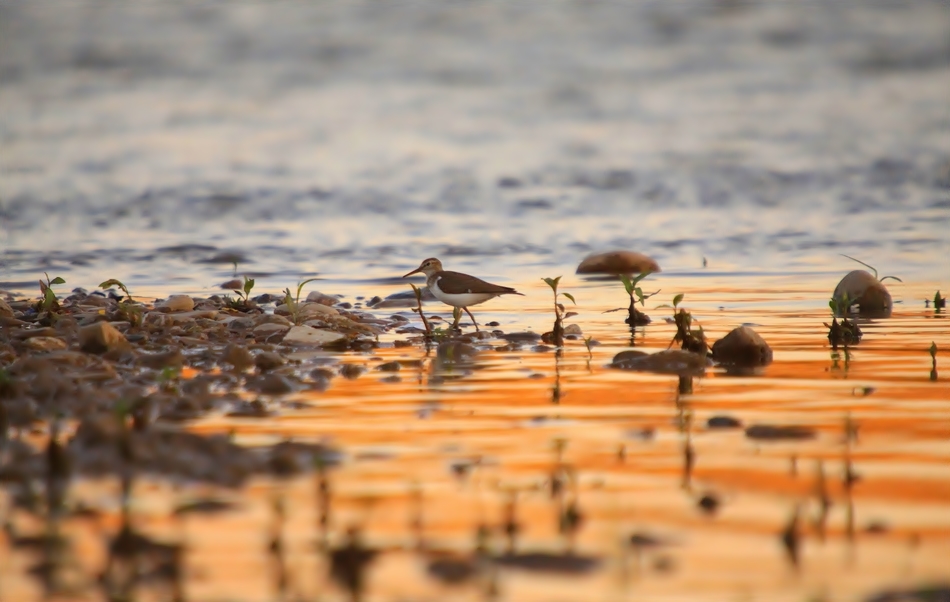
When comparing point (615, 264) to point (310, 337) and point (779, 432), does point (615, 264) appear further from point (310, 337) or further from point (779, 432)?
point (779, 432)

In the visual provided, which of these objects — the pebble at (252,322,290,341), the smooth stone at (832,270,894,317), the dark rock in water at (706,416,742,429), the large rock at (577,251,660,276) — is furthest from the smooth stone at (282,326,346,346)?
the large rock at (577,251,660,276)

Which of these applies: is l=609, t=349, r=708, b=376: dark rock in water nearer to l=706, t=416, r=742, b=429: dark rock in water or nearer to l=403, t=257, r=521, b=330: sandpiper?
l=706, t=416, r=742, b=429: dark rock in water

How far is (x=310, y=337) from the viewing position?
857cm

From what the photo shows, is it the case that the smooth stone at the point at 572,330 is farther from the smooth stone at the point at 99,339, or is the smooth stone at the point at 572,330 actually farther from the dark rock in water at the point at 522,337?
the smooth stone at the point at 99,339

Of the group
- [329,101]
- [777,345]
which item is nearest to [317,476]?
[777,345]

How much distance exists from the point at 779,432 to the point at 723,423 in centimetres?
31

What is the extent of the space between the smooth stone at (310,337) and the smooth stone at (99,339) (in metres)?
1.30

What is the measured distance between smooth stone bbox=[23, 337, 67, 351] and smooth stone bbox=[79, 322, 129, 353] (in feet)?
0.50

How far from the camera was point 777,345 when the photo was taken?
8.23 meters

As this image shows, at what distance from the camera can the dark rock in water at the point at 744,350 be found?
7430 mm

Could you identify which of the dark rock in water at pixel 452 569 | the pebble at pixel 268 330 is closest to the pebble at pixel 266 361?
the pebble at pixel 268 330

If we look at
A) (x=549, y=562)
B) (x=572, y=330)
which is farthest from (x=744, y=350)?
(x=549, y=562)

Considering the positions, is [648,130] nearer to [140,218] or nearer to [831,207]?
[831,207]

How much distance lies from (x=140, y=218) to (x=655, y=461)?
1506 centimetres
